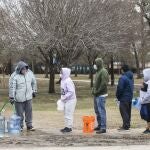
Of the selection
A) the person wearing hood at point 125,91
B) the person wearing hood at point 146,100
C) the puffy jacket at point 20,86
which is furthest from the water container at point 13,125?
the person wearing hood at point 146,100

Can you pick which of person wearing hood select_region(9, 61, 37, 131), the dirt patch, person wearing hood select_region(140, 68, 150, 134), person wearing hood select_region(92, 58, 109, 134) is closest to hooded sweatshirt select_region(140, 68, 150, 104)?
person wearing hood select_region(140, 68, 150, 134)

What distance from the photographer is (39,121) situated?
19.3 metres

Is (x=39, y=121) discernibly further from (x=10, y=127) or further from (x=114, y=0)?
(x=114, y=0)

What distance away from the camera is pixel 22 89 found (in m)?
15.6

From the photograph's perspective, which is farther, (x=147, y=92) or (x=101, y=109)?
(x=101, y=109)

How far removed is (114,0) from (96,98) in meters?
25.3

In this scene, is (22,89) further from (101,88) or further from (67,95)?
(101,88)

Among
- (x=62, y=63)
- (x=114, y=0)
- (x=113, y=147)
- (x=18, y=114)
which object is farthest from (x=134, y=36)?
(x=113, y=147)

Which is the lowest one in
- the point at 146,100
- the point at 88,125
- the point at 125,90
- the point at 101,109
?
the point at 88,125

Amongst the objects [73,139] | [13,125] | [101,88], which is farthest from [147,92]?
[13,125]

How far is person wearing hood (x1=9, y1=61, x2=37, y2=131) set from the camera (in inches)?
610

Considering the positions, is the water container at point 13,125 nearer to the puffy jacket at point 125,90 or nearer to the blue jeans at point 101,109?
the blue jeans at point 101,109

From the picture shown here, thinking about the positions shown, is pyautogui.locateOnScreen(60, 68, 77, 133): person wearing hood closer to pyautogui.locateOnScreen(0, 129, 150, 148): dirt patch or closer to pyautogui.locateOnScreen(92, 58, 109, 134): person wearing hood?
pyautogui.locateOnScreen(0, 129, 150, 148): dirt patch

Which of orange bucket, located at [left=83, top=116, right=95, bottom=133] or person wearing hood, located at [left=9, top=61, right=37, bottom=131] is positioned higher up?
person wearing hood, located at [left=9, top=61, right=37, bottom=131]
